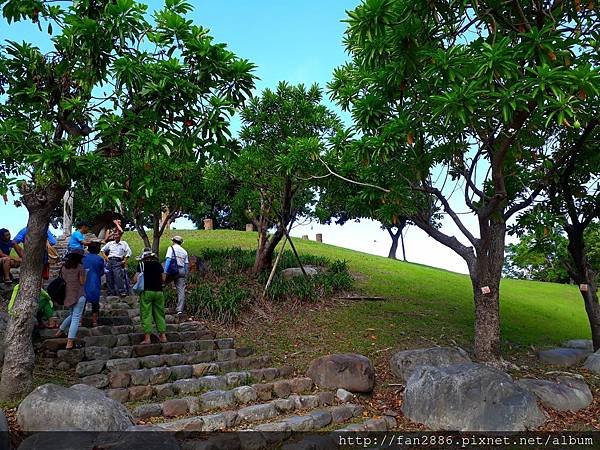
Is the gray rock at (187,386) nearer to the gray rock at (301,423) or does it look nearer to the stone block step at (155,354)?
the stone block step at (155,354)

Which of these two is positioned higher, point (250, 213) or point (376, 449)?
point (250, 213)

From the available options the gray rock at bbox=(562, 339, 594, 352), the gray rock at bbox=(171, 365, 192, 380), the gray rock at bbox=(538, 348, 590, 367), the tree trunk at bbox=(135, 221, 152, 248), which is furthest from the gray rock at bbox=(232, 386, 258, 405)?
the gray rock at bbox=(562, 339, 594, 352)

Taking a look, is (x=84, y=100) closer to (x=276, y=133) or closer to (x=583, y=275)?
(x=276, y=133)

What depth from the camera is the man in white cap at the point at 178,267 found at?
40.5 ft

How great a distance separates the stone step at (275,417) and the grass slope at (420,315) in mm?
3126

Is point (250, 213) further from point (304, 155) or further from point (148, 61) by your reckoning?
point (148, 61)

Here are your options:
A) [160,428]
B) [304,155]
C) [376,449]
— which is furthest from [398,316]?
[160,428]

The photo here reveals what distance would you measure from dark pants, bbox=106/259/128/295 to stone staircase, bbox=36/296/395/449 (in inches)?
83.0

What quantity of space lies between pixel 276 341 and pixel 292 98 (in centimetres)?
740

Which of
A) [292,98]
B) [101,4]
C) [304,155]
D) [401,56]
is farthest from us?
[292,98]

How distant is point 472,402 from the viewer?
7652 millimetres

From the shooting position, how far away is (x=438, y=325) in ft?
45.6

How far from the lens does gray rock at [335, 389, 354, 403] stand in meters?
8.89

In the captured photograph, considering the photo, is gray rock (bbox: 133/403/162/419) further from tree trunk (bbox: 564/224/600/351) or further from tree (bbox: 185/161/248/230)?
tree trunk (bbox: 564/224/600/351)
